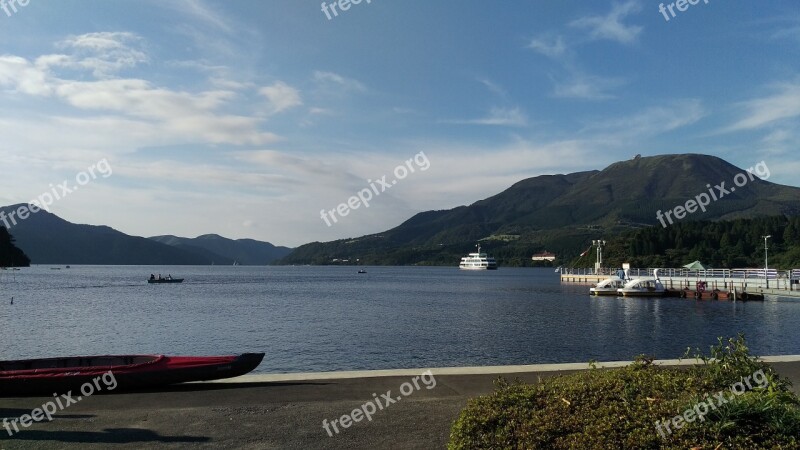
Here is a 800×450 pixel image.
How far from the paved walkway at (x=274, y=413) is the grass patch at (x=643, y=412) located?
6.74ft

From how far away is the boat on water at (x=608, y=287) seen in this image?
92938 millimetres

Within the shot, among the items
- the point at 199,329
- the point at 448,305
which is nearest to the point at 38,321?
the point at 199,329

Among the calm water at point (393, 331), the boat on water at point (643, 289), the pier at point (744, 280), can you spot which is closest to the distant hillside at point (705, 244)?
the pier at point (744, 280)

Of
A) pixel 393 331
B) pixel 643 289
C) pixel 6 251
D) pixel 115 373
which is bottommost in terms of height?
pixel 393 331

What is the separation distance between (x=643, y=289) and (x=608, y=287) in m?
10.7

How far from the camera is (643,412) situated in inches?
284

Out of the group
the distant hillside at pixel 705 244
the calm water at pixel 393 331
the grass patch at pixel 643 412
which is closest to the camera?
the grass patch at pixel 643 412

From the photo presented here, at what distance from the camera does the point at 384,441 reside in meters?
9.47

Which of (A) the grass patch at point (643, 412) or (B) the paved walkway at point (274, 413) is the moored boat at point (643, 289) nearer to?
(B) the paved walkway at point (274, 413)

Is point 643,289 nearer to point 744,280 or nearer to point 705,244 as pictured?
point 744,280

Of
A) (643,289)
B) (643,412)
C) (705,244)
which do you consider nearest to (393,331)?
(643,412)

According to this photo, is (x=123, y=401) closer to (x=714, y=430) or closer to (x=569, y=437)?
(x=569, y=437)

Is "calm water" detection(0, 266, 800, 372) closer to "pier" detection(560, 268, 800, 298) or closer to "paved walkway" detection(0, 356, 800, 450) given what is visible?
"pier" detection(560, 268, 800, 298)

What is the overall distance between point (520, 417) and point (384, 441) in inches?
114
